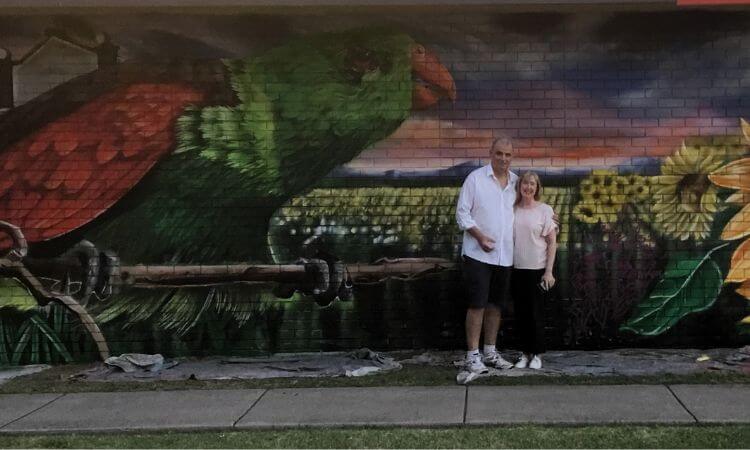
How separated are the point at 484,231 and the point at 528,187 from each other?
52 centimetres

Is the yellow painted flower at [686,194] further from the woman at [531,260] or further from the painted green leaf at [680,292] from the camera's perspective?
the woman at [531,260]

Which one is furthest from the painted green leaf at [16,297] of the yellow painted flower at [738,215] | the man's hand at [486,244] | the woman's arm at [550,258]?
the yellow painted flower at [738,215]

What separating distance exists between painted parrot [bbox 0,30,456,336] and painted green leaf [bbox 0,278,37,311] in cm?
41

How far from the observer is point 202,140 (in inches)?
260

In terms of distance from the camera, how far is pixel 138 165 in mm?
6609

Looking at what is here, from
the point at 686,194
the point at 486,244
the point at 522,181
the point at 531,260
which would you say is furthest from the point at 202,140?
the point at 686,194

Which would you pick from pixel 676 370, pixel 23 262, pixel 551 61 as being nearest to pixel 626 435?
pixel 676 370

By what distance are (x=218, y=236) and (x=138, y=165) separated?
3.08 ft

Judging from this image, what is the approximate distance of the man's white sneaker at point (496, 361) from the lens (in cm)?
606

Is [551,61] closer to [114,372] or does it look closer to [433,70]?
[433,70]

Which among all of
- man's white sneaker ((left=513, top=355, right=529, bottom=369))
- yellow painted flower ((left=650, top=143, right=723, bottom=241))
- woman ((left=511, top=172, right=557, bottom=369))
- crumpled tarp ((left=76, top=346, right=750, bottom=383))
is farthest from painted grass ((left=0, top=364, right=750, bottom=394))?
yellow painted flower ((left=650, top=143, right=723, bottom=241))

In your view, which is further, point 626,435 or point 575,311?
point 575,311

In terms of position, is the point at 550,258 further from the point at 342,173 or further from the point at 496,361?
the point at 342,173

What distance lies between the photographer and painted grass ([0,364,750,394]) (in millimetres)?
5707
